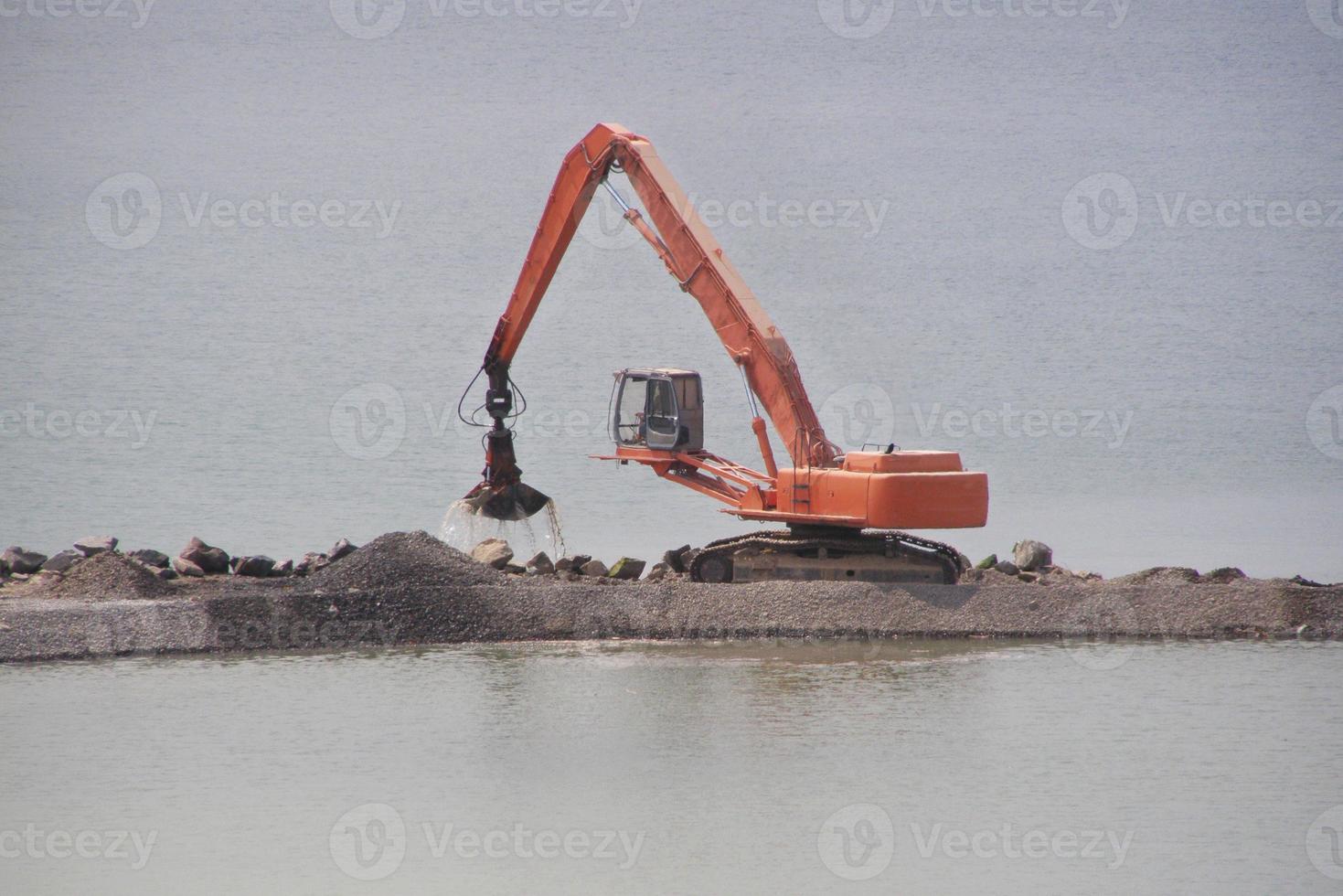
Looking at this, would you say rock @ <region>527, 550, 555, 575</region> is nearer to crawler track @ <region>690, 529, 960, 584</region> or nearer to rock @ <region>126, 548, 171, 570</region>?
crawler track @ <region>690, 529, 960, 584</region>

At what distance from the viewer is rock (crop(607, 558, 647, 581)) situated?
53.7 ft

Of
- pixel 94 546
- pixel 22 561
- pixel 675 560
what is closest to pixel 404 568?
pixel 675 560

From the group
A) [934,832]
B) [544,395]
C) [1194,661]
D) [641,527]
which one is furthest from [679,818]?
[544,395]

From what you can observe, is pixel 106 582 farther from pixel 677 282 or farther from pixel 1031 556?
pixel 1031 556

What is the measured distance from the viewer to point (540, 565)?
16453 millimetres

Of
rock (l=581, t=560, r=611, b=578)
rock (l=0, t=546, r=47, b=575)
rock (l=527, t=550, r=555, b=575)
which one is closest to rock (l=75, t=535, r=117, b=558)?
rock (l=0, t=546, r=47, b=575)

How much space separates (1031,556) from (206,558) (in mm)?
7672

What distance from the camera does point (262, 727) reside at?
37.8ft

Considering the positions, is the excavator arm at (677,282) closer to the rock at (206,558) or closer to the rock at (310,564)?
the rock at (310,564)

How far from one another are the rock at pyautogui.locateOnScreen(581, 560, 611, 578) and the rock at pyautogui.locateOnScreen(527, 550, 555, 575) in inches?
12.2

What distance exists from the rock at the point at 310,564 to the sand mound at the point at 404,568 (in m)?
1.53

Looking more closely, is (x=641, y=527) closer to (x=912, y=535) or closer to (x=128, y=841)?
(x=912, y=535)

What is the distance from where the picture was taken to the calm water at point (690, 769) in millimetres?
8867

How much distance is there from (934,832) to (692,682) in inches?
146
